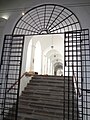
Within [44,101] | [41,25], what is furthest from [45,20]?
[44,101]

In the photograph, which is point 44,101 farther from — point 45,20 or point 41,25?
point 45,20

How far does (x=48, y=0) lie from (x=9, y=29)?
5.30 feet

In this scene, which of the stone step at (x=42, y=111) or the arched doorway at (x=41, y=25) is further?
the stone step at (x=42, y=111)

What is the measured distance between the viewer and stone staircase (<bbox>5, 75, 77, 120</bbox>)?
484cm

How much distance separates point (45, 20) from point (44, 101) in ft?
9.79

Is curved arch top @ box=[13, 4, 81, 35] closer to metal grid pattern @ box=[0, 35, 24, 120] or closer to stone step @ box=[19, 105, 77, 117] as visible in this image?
metal grid pattern @ box=[0, 35, 24, 120]

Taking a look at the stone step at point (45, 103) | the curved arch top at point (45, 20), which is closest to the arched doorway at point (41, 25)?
the curved arch top at point (45, 20)

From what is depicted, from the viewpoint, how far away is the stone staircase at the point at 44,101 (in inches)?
191

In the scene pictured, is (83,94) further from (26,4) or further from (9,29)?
(26,4)

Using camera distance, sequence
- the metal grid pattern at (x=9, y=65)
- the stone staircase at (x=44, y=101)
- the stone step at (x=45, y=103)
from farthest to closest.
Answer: the stone step at (x=45, y=103) < the stone staircase at (x=44, y=101) < the metal grid pattern at (x=9, y=65)

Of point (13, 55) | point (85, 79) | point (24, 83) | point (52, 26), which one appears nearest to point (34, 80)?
point (24, 83)

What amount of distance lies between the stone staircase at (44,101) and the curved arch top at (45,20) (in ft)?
7.11

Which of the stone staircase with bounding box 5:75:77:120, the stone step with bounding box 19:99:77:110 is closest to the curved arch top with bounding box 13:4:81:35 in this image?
the stone staircase with bounding box 5:75:77:120

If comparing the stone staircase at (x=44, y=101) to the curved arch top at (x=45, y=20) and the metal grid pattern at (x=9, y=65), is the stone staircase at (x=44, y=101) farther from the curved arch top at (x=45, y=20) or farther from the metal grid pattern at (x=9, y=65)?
the curved arch top at (x=45, y=20)
